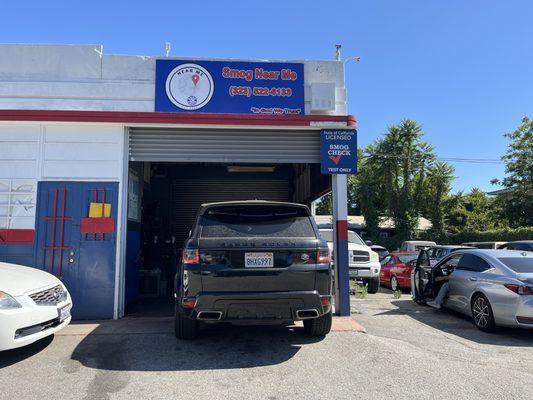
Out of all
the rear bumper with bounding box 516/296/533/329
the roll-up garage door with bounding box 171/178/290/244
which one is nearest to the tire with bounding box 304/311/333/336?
the rear bumper with bounding box 516/296/533/329

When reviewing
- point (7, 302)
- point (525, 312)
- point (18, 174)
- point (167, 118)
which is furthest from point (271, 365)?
point (18, 174)

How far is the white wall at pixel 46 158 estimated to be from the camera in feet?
25.0

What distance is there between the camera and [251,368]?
16.2 feet

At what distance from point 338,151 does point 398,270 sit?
7610mm

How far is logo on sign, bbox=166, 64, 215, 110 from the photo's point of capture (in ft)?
26.9

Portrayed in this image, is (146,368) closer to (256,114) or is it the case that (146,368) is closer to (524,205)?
(256,114)

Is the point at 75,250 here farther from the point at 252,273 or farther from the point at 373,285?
the point at 373,285

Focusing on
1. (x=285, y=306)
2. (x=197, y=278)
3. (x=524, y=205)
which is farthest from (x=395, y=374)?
(x=524, y=205)

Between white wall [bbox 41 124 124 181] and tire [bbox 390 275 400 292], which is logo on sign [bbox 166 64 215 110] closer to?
white wall [bbox 41 124 124 181]

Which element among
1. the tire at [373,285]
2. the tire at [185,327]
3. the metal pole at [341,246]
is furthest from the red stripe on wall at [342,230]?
the tire at [373,285]

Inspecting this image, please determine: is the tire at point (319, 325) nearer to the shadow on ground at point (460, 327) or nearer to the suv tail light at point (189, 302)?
the suv tail light at point (189, 302)

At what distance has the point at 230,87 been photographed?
838cm

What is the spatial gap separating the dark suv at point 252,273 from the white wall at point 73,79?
385cm

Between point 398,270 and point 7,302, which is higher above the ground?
point 7,302
